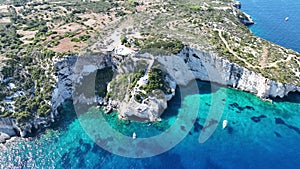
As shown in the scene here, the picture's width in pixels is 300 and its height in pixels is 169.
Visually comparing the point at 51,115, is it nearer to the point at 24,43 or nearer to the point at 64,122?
the point at 64,122

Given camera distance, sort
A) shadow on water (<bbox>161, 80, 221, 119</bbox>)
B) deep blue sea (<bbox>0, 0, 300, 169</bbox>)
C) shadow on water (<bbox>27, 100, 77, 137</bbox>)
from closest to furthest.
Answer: deep blue sea (<bbox>0, 0, 300, 169</bbox>), shadow on water (<bbox>27, 100, 77, 137</bbox>), shadow on water (<bbox>161, 80, 221, 119</bbox>)

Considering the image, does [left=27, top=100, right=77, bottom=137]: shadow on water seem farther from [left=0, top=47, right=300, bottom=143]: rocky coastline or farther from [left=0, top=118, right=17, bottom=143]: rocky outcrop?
[left=0, top=118, right=17, bottom=143]: rocky outcrop

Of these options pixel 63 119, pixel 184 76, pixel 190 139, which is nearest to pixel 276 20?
pixel 184 76

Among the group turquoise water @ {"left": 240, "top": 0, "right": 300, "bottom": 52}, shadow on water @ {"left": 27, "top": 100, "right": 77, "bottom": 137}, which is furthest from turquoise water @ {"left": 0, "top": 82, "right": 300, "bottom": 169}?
turquoise water @ {"left": 240, "top": 0, "right": 300, "bottom": 52}

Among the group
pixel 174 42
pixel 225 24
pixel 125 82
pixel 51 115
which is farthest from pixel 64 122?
pixel 225 24

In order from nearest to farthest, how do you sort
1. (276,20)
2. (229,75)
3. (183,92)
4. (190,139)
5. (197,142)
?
(197,142)
(190,139)
(183,92)
(229,75)
(276,20)

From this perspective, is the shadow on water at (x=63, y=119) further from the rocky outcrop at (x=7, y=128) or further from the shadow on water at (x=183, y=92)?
the shadow on water at (x=183, y=92)

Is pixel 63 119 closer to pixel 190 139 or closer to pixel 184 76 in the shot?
pixel 190 139
